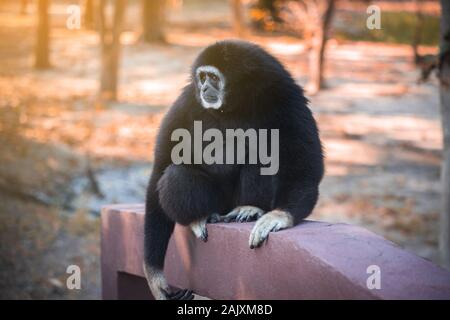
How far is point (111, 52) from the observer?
16266 mm

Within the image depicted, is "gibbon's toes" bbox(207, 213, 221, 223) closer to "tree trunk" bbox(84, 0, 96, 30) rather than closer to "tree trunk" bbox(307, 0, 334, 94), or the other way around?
"tree trunk" bbox(307, 0, 334, 94)

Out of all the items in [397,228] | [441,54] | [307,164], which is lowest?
[397,228]

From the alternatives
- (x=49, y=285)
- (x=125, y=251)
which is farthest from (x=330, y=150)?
(x=125, y=251)

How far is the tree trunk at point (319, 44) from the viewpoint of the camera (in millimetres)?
16125

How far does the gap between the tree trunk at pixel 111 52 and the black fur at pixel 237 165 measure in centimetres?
1164

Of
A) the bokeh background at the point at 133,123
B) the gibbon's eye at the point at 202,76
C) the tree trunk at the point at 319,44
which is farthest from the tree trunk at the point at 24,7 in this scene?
the gibbon's eye at the point at 202,76

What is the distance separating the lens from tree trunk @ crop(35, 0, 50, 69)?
18.4 meters

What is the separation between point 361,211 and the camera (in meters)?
10.4

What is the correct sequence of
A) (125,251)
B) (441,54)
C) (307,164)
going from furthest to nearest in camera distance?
1. (441,54)
2. (125,251)
3. (307,164)

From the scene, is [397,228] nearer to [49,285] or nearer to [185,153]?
[49,285]

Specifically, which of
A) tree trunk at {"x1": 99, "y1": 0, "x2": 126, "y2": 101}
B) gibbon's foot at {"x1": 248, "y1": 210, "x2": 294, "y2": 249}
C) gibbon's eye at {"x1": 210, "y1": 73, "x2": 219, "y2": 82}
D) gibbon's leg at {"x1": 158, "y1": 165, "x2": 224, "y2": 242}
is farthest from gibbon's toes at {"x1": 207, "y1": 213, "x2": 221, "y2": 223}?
tree trunk at {"x1": 99, "y1": 0, "x2": 126, "y2": 101}

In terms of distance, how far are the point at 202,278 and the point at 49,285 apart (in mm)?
3691

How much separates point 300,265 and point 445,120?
464 centimetres

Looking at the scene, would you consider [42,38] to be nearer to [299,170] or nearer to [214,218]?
[214,218]
